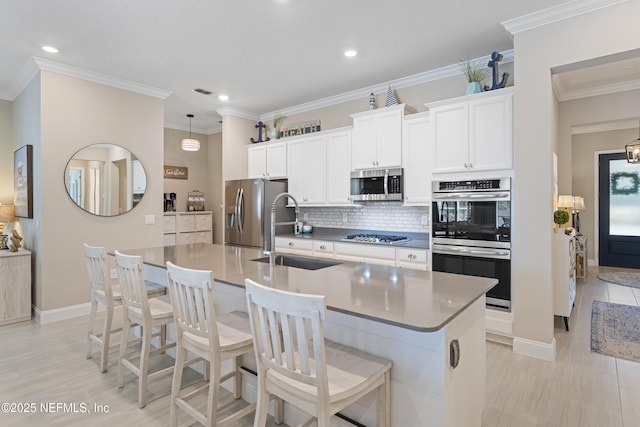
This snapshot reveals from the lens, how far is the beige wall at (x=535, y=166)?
9.40 ft

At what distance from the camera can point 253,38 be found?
3332 millimetres

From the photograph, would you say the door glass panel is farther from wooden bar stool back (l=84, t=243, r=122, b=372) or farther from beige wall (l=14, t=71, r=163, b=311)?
wooden bar stool back (l=84, t=243, r=122, b=372)

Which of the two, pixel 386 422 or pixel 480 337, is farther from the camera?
pixel 480 337

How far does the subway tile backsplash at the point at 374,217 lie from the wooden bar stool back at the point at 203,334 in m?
2.80

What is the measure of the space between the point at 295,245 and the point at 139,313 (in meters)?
2.74

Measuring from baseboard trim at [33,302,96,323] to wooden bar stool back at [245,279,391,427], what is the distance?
3.73m

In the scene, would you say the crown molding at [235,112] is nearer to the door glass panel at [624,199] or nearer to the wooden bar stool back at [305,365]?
the wooden bar stool back at [305,365]

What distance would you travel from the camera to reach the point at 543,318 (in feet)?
9.73

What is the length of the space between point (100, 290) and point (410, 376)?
2645 millimetres

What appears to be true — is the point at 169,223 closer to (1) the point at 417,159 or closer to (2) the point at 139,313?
(2) the point at 139,313

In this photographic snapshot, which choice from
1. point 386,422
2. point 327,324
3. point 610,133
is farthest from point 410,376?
point 610,133

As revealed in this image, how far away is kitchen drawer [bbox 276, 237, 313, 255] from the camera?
481 centimetres

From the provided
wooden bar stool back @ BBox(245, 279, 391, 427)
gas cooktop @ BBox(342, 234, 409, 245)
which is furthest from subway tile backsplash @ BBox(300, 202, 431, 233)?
wooden bar stool back @ BBox(245, 279, 391, 427)

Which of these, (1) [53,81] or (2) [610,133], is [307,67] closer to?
(1) [53,81]
